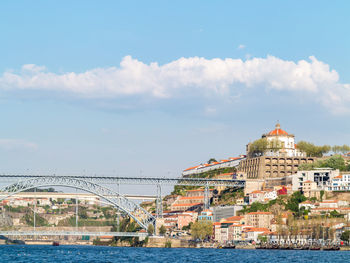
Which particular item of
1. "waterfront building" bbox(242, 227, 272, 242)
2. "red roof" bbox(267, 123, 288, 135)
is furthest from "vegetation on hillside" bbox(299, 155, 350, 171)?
"waterfront building" bbox(242, 227, 272, 242)

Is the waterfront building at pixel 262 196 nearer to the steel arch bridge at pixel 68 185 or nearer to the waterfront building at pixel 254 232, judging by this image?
the waterfront building at pixel 254 232

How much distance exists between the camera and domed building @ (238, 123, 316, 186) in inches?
5477

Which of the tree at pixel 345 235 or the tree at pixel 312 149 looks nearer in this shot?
the tree at pixel 345 235

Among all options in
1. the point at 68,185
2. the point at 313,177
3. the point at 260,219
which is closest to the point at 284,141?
the point at 313,177

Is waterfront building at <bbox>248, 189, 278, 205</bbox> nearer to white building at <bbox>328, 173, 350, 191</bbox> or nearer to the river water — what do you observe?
white building at <bbox>328, 173, 350, 191</bbox>

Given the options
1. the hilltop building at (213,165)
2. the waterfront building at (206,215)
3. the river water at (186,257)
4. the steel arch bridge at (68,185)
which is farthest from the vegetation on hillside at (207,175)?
the river water at (186,257)

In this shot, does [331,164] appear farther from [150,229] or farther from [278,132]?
[150,229]

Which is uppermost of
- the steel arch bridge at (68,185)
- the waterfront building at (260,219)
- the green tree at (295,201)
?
the steel arch bridge at (68,185)

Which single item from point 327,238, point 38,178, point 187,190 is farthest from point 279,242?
point 187,190

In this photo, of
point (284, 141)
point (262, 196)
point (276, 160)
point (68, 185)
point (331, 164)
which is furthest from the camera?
point (284, 141)

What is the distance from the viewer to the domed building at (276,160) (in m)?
139

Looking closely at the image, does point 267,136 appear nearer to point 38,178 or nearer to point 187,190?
point 187,190

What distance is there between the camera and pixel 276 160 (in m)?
141

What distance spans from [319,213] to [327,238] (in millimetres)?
8321
